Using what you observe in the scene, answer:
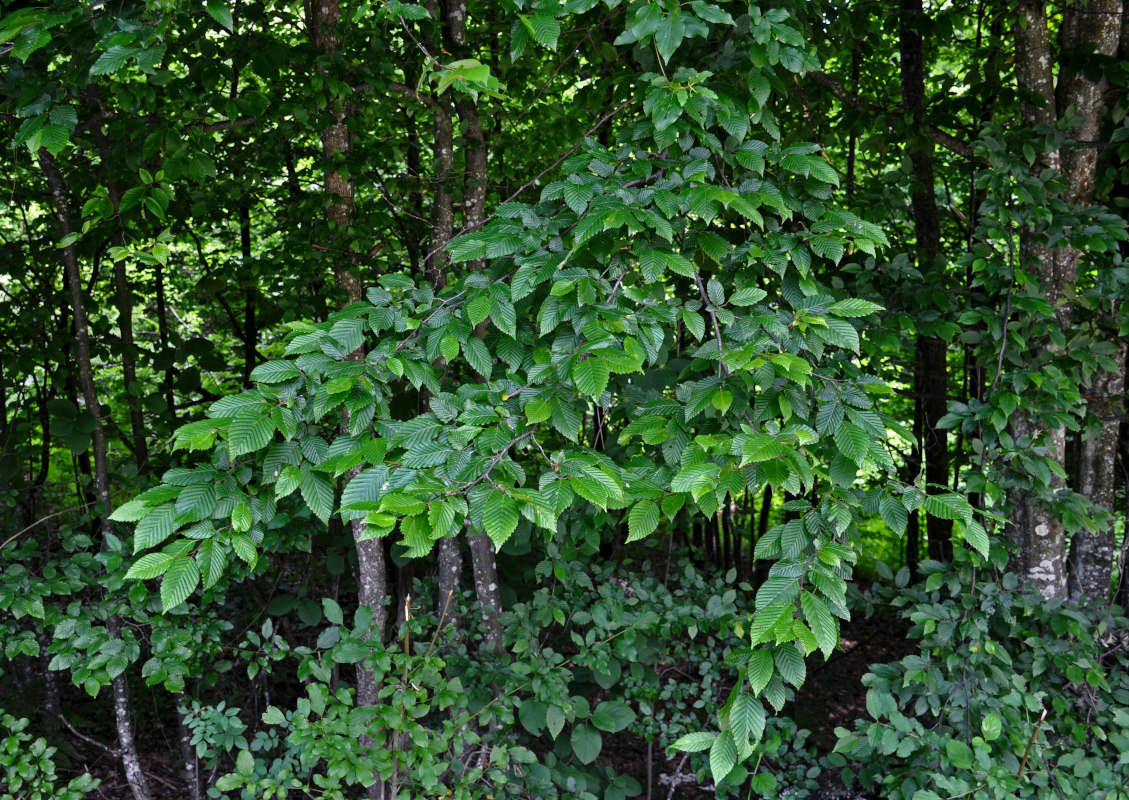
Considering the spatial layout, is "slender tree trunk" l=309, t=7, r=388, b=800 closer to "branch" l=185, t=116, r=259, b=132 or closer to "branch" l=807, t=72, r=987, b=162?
"branch" l=185, t=116, r=259, b=132

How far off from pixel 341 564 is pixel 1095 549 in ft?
10.8

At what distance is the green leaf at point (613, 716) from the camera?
118 inches

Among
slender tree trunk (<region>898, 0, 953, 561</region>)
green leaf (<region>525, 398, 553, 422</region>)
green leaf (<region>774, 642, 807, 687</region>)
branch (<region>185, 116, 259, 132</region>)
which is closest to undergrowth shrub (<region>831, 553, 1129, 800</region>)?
green leaf (<region>774, 642, 807, 687</region>)

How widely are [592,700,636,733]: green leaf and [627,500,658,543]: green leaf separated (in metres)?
1.44

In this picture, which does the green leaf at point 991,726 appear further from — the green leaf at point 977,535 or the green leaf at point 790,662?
the green leaf at point 790,662

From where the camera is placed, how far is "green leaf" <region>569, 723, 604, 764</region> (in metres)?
2.98

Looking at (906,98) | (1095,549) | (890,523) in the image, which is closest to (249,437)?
(890,523)

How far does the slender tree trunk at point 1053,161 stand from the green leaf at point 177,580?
2878mm

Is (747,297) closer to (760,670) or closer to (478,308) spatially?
(478,308)

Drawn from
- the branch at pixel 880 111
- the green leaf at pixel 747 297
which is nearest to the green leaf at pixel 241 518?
the green leaf at pixel 747 297

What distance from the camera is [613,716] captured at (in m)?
3.05

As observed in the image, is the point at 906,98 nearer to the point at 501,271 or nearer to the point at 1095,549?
the point at 1095,549

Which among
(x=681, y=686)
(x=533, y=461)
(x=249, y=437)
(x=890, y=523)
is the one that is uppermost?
(x=249, y=437)

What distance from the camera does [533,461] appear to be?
4.00 m
